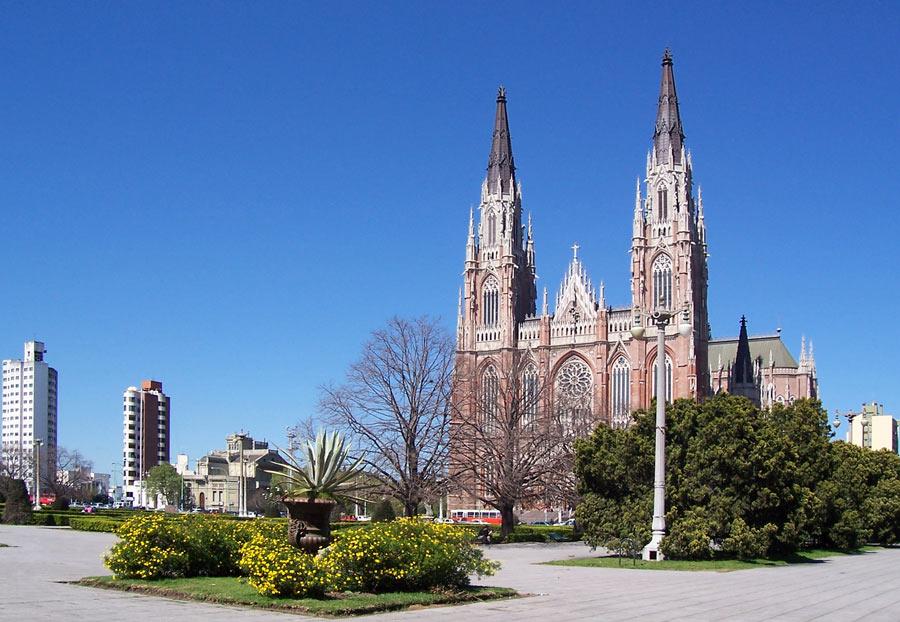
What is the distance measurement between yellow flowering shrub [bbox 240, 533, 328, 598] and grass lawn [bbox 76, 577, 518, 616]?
7.2 inches

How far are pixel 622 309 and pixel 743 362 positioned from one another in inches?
632

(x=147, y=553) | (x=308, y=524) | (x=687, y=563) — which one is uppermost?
(x=308, y=524)

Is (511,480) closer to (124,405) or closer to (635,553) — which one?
(635,553)

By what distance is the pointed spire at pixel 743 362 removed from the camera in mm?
104000

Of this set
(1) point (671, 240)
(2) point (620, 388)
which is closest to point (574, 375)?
(2) point (620, 388)

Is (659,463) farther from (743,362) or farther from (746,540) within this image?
(743,362)

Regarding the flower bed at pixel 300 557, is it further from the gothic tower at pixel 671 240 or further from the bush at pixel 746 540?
the gothic tower at pixel 671 240

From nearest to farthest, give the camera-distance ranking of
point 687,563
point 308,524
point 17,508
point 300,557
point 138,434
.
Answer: point 300,557
point 308,524
point 687,563
point 17,508
point 138,434

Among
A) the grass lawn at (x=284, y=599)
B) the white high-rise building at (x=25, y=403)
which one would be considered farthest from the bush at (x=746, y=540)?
the white high-rise building at (x=25, y=403)

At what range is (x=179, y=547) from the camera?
65.7 ft

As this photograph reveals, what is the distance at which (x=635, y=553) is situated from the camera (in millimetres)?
30062

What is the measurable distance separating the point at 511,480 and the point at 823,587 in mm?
26447

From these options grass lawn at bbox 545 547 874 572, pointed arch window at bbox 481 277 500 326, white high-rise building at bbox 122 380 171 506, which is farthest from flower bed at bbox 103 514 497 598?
white high-rise building at bbox 122 380 171 506

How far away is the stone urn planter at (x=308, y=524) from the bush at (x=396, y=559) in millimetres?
578
